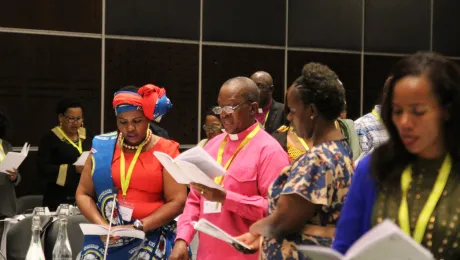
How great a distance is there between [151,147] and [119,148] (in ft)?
0.53

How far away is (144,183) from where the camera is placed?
3.66m

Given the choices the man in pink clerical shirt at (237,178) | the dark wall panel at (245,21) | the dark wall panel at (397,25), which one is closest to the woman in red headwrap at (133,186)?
the man in pink clerical shirt at (237,178)

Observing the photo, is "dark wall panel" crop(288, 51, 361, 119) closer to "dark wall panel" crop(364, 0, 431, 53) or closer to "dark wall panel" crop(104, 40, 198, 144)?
"dark wall panel" crop(364, 0, 431, 53)

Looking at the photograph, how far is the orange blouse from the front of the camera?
12.0ft

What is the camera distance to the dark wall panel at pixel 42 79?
7355 millimetres

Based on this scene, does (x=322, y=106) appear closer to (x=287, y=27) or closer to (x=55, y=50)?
(x=55, y=50)

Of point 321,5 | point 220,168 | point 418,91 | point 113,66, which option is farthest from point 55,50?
point 418,91

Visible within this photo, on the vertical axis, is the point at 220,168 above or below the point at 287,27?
below

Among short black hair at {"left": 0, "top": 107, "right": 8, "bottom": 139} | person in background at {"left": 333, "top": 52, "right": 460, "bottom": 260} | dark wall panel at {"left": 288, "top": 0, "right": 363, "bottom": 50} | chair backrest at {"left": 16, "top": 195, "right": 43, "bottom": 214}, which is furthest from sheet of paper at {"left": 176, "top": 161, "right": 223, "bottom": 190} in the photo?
dark wall panel at {"left": 288, "top": 0, "right": 363, "bottom": 50}

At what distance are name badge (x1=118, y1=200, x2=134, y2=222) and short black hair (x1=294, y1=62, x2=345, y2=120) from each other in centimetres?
123

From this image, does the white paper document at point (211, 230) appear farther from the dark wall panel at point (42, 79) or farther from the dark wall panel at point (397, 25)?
the dark wall panel at point (397, 25)

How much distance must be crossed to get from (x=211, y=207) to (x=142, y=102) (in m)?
0.64

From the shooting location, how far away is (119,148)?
3.76 meters

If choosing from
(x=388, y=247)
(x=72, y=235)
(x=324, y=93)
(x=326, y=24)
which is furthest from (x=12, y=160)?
(x=388, y=247)
